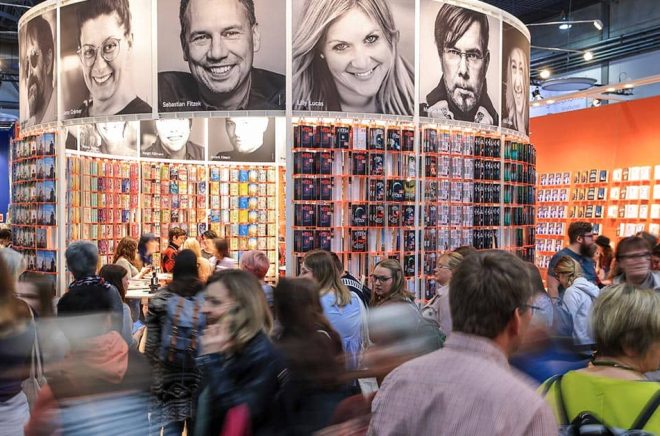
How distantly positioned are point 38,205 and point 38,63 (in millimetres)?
1934

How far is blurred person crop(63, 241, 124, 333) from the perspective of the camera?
432 cm

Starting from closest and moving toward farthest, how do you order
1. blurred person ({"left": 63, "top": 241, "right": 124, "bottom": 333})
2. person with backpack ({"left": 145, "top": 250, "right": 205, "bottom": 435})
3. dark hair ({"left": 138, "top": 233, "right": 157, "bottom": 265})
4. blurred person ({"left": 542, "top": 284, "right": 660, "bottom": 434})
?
blurred person ({"left": 542, "top": 284, "right": 660, "bottom": 434}) < person with backpack ({"left": 145, "top": 250, "right": 205, "bottom": 435}) < blurred person ({"left": 63, "top": 241, "right": 124, "bottom": 333}) < dark hair ({"left": 138, "top": 233, "right": 157, "bottom": 265})

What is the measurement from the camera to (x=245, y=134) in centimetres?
1259

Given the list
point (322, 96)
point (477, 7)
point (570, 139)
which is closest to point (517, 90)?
point (477, 7)

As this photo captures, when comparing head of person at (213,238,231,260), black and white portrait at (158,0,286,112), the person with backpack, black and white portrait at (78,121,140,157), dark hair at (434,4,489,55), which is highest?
dark hair at (434,4,489,55)

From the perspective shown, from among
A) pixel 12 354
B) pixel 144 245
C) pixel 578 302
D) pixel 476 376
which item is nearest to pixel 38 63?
pixel 144 245

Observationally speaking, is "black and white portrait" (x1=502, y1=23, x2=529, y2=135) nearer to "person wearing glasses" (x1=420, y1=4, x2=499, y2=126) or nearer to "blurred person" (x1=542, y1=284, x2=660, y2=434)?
"person wearing glasses" (x1=420, y1=4, x2=499, y2=126)

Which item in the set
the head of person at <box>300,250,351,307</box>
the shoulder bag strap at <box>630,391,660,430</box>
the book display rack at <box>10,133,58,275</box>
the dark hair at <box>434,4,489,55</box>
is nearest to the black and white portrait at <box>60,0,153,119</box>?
the book display rack at <box>10,133,58,275</box>

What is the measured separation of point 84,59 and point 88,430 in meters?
7.42

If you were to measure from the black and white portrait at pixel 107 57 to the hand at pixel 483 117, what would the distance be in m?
4.19

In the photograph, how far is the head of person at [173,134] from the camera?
12.4 meters

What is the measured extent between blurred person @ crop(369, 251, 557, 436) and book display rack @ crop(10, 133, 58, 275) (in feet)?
28.0

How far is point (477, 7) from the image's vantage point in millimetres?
9438

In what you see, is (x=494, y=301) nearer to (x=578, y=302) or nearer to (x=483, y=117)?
(x=578, y=302)
